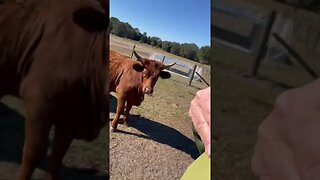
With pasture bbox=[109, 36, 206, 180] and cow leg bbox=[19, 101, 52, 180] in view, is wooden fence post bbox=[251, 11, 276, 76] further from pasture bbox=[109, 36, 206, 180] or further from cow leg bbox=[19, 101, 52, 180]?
pasture bbox=[109, 36, 206, 180]

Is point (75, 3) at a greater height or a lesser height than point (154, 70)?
greater

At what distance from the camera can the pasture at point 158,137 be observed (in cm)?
363

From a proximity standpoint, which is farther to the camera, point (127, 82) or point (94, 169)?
point (127, 82)

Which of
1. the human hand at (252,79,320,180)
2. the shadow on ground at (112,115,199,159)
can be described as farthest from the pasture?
the human hand at (252,79,320,180)

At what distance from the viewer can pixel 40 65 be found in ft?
2.02

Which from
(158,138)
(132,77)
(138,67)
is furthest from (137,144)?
(138,67)

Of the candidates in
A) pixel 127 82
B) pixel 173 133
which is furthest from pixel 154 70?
pixel 173 133

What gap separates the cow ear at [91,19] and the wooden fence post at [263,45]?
24 cm

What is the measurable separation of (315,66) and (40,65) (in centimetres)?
42

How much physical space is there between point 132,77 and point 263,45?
3.36 m

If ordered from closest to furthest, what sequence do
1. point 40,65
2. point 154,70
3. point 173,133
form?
1. point 40,65
2. point 154,70
3. point 173,133

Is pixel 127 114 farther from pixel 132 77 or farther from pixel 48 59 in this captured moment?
pixel 48 59

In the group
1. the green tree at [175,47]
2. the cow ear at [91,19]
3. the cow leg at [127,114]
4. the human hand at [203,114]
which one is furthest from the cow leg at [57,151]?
the cow leg at [127,114]

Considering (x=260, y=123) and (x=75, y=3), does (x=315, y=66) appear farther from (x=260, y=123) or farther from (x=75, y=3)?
(x=75, y=3)
